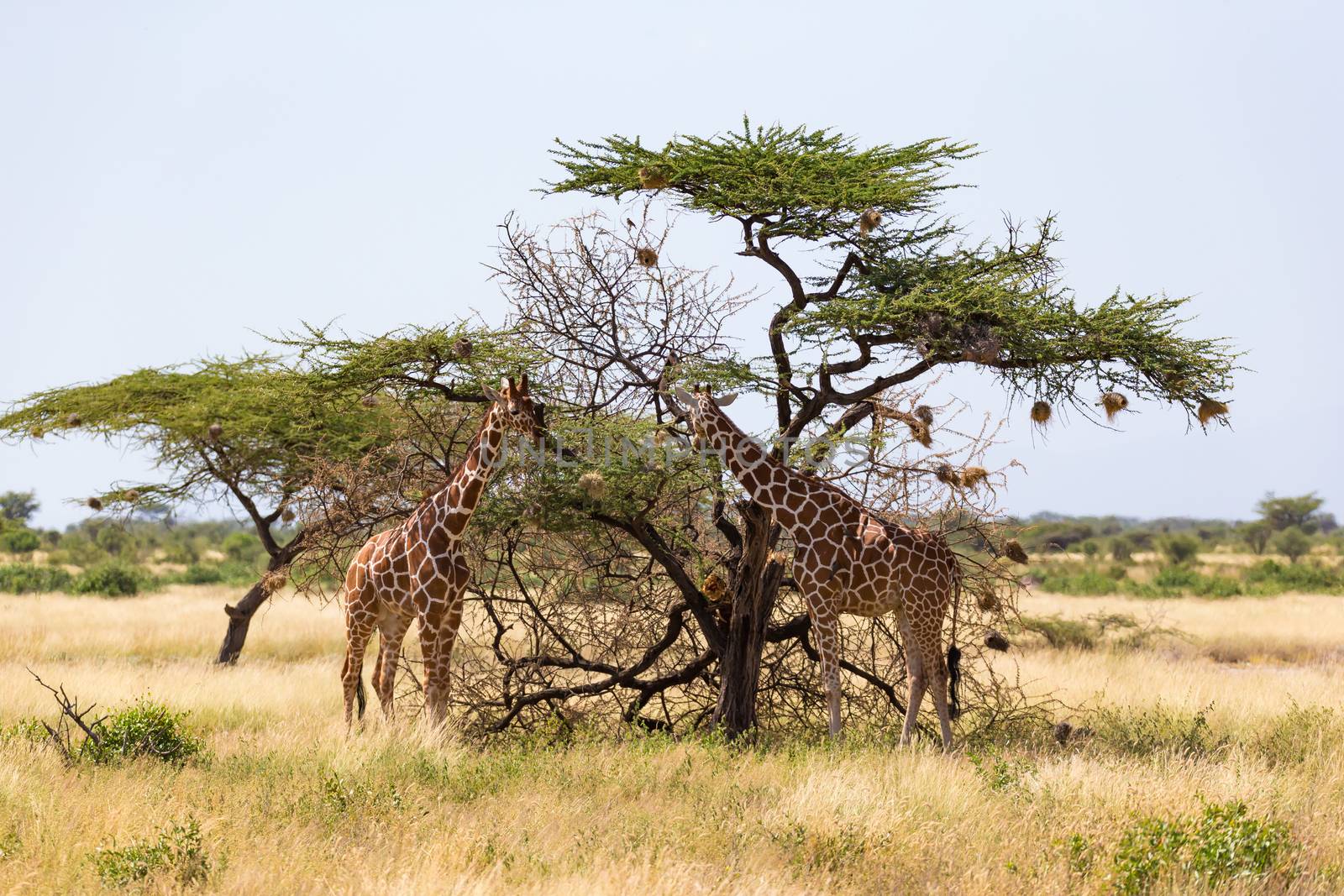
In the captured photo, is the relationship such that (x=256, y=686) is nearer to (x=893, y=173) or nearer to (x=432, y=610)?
(x=432, y=610)

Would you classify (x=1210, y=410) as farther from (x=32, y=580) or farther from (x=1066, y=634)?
(x=32, y=580)

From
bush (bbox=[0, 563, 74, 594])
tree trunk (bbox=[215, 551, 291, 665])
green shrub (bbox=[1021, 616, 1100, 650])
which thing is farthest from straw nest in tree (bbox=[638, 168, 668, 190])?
bush (bbox=[0, 563, 74, 594])

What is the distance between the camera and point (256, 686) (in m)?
14.3

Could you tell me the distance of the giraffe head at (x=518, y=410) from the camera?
9.09 meters

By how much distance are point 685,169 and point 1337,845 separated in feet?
22.0

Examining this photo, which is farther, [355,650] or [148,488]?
[148,488]

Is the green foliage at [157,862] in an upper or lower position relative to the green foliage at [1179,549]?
lower

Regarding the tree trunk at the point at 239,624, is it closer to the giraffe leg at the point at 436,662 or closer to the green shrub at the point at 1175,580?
the giraffe leg at the point at 436,662

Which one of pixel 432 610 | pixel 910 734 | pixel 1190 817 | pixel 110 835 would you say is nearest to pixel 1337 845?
pixel 1190 817

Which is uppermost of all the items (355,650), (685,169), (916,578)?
(685,169)

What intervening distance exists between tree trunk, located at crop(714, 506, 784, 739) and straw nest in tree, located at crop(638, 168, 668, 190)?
110 inches

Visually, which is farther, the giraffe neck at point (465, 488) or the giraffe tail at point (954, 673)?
the giraffe tail at point (954, 673)

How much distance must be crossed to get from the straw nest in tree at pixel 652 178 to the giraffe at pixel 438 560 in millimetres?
2047

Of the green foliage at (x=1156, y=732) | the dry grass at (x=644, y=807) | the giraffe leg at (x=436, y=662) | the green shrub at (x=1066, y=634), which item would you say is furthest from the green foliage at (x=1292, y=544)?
the giraffe leg at (x=436, y=662)
